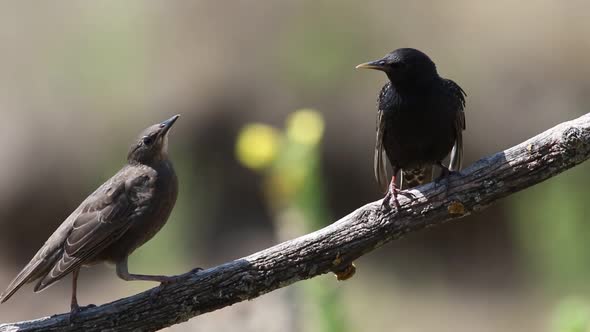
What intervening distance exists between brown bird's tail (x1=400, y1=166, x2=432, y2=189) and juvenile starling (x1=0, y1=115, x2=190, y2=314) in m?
1.73

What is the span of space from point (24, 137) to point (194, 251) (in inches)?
112

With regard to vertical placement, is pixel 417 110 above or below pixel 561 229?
above

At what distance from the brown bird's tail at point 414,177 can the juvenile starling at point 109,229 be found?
173 centimetres

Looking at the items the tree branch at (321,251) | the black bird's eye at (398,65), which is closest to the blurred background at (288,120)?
the black bird's eye at (398,65)

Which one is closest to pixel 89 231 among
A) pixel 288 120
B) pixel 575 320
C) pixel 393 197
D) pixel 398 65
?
pixel 393 197

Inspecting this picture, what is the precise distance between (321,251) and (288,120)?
204 inches

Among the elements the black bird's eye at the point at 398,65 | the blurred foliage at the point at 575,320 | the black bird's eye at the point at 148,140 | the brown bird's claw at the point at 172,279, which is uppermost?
the black bird's eye at the point at 398,65

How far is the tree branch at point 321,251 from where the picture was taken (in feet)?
19.5

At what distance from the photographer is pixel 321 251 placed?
235 inches

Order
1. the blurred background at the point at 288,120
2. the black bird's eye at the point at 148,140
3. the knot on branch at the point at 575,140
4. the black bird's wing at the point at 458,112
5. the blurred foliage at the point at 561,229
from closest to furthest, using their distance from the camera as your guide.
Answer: the knot on branch at the point at 575,140 < the black bird's eye at the point at 148,140 < the black bird's wing at the point at 458,112 < the blurred foliage at the point at 561,229 < the blurred background at the point at 288,120

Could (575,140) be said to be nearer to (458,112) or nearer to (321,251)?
(458,112)

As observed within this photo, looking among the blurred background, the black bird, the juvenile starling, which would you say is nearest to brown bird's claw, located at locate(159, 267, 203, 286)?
the juvenile starling

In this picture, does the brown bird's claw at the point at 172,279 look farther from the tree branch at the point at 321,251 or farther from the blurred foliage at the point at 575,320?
A: the blurred foliage at the point at 575,320

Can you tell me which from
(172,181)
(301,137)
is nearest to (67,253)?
(172,181)
